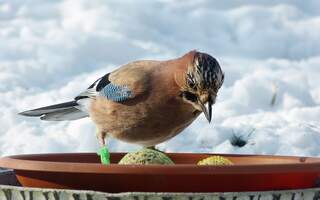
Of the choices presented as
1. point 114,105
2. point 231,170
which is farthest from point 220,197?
point 114,105

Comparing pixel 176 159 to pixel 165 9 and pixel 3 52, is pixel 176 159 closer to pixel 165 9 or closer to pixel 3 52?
pixel 3 52

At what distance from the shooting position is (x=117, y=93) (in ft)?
10.6

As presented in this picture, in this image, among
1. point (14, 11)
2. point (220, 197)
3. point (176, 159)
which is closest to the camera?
→ point (220, 197)

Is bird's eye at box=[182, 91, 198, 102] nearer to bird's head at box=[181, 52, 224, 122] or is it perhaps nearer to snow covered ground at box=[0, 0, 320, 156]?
bird's head at box=[181, 52, 224, 122]

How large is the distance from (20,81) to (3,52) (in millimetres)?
760

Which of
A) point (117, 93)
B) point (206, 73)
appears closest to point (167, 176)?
point (206, 73)

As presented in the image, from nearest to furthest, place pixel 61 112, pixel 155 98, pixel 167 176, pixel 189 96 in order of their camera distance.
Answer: pixel 167 176
pixel 189 96
pixel 155 98
pixel 61 112

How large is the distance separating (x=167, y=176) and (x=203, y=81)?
2.35ft

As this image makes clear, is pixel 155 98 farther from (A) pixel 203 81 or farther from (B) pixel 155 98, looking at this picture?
(A) pixel 203 81

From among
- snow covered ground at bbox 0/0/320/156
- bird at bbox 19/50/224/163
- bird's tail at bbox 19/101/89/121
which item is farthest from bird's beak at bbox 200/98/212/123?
snow covered ground at bbox 0/0/320/156

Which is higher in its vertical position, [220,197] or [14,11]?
[14,11]

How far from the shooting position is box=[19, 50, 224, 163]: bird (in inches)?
109

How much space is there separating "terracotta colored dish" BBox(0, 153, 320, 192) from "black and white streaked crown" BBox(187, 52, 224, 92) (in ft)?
1.82

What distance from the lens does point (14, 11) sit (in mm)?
8203
